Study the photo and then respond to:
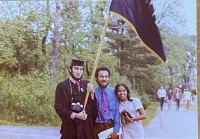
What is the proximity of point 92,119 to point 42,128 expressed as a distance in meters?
0.36

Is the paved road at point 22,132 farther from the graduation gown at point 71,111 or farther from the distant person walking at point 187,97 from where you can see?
the distant person walking at point 187,97

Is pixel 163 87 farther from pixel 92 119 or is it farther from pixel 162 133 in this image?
pixel 92 119

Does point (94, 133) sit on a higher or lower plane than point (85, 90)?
lower

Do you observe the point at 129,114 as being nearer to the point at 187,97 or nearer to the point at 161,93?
the point at 161,93

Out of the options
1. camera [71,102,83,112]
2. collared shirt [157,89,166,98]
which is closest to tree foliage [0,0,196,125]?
collared shirt [157,89,166,98]

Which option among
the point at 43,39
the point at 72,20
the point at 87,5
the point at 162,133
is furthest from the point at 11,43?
the point at 162,133

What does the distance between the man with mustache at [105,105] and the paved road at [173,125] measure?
0.76ft

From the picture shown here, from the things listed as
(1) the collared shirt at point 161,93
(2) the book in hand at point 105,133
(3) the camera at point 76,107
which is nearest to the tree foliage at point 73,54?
(1) the collared shirt at point 161,93

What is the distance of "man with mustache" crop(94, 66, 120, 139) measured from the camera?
2129 mm

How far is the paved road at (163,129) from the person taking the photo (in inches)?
85.7

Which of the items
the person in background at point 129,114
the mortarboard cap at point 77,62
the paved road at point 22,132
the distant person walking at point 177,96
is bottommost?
the paved road at point 22,132

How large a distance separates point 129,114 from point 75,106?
368mm

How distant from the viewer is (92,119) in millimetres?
2135

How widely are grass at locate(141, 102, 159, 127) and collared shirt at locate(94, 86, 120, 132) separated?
0.61 ft
